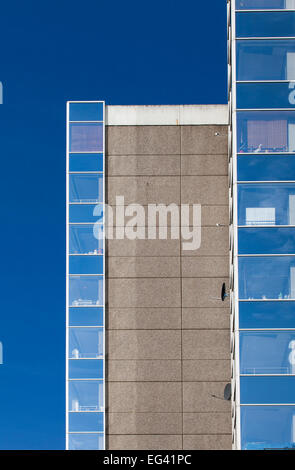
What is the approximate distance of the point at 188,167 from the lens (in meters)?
24.7

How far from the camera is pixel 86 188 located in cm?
2495

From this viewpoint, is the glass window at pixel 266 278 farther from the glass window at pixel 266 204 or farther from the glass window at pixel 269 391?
the glass window at pixel 269 391

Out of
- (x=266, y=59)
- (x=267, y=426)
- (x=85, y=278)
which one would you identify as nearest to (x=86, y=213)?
(x=85, y=278)

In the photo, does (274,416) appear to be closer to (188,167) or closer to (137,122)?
(188,167)

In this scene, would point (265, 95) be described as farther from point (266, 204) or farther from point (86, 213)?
point (86, 213)

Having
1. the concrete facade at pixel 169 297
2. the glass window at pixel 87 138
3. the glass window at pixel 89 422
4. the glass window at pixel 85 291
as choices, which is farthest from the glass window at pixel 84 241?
the glass window at pixel 89 422

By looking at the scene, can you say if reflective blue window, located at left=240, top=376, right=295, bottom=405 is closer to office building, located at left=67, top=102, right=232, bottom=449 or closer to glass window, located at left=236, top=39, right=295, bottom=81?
office building, located at left=67, top=102, right=232, bottom=449

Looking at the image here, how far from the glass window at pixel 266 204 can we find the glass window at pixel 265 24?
390 cm

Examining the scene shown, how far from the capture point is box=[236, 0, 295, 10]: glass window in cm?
2119

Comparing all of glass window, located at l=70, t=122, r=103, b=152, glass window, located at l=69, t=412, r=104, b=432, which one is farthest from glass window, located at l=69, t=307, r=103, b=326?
glass window, located at l=70, t=122, r=103, b=152

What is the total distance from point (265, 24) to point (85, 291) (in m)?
9.04

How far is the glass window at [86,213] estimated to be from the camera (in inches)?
971
